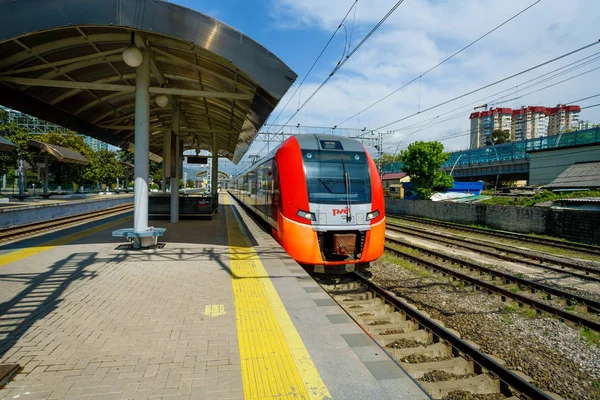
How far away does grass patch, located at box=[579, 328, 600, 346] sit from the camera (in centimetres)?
480

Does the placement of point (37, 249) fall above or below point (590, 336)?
above

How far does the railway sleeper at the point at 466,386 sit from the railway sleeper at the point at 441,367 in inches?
8.9

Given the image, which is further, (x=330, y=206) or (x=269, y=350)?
(x=330, y=206)

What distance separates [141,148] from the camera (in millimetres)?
8859

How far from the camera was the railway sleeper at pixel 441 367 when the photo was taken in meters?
3.84

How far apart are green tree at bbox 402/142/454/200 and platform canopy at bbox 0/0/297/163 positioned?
59.6ft

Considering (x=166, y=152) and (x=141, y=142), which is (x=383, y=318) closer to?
(x=141, y=142)

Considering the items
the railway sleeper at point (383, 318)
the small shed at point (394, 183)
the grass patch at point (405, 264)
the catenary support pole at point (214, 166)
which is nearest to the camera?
the railway sleeper at point (383, 318)

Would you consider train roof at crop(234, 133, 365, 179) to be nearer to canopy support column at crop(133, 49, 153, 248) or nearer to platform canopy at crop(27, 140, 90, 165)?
canopy support column at crop(133, 49, 153, 248)

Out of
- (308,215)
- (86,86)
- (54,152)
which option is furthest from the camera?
(54,152)

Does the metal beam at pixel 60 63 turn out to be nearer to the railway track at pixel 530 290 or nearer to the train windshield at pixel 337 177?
the train windshield at pixel 337 177

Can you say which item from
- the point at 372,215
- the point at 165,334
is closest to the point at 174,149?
the point at 372,215

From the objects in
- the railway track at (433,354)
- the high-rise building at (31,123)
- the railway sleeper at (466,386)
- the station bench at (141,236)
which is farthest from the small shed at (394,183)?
the railway sleeper at (466,386)

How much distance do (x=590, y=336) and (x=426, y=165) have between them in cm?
2372
